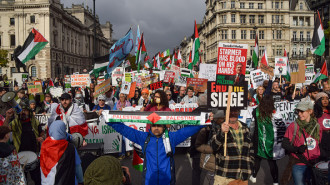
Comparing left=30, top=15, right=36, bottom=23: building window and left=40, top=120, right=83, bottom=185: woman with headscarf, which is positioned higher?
left=30, top=15, right=36, bottom=23: building window

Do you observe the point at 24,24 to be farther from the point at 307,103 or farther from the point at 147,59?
the point at 307,103

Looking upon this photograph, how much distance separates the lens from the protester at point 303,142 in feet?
12.4

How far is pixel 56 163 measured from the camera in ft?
10.9

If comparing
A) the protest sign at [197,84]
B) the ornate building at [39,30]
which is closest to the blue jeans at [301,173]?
the protest sign at [197,84]

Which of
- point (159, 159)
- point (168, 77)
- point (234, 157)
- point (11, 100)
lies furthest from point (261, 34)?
point (159, 159)

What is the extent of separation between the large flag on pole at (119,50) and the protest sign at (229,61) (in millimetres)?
5630

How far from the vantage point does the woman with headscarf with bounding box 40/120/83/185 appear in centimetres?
332

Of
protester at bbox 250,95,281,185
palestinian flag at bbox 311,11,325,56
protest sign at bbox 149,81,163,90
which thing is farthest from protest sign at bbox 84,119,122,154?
palestinian flag at bbox 311,11,325,56

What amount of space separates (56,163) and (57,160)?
0.04 meters

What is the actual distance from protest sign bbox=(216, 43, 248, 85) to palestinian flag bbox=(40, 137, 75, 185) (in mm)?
2183

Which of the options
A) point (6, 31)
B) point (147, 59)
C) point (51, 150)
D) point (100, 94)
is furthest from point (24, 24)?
point (51, 150)

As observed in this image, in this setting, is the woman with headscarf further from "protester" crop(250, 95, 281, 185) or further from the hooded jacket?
"protester" crop(250, 95, 281, 185)

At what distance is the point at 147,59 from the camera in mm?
25344

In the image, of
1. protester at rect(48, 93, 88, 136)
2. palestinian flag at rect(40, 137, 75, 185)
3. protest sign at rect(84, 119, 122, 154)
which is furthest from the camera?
protest sign at rect(84, 119, 122, 154)
